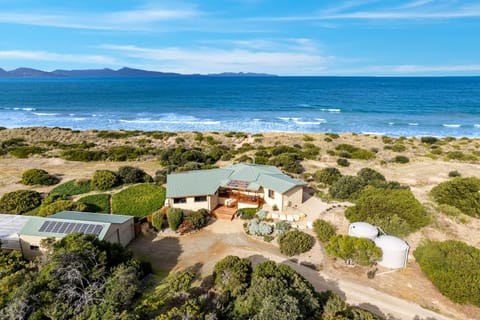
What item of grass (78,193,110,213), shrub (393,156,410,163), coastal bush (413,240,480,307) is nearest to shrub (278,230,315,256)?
coastal bush (413,240,480,307)

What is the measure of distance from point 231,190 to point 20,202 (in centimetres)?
1554

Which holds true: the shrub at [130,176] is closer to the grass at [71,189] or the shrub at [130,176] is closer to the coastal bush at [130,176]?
the coastal bush at [130,176]

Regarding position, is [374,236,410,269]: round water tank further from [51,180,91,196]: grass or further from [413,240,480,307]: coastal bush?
[51,180,91,196]: grass

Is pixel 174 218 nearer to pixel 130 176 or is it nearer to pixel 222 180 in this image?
pixel 222 180

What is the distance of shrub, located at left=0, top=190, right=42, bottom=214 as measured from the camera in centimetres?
2073

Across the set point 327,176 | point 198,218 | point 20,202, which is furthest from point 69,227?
point 327,176

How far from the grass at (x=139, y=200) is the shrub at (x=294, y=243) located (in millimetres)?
9823

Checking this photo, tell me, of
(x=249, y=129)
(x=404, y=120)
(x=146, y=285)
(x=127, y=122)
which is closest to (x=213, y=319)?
(x=146, y=285)

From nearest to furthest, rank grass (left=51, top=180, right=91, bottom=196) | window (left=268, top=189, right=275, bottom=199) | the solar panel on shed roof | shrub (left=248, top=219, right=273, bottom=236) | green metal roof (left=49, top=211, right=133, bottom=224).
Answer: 1. the solar panel on shed roof
2. green metal roof (left=49, top=211, right=133, bottom=224)
3. shrub (left=248, top=219, right=273, bottom=236)
4. window (left=268, top=189, right=275, bottom=199)
5. grass (left=51, top=180, right=91, bottom=196)

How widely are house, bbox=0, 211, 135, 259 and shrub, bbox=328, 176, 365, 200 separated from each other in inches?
628

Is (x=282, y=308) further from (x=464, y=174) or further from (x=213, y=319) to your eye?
(x=464, y=174)

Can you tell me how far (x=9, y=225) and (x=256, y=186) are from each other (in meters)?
15.5

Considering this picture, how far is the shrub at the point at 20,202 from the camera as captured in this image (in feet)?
68.0

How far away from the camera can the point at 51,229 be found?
51.0 ft
